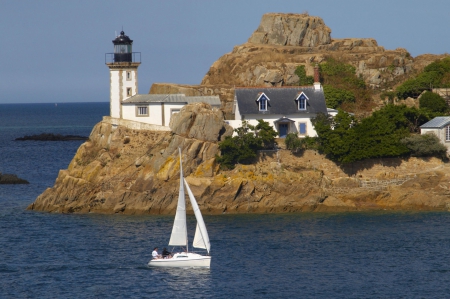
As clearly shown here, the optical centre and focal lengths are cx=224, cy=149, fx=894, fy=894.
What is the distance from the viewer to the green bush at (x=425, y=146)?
61.2 metres

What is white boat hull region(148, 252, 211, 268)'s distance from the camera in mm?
45156

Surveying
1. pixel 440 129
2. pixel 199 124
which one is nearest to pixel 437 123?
pixel 440 129

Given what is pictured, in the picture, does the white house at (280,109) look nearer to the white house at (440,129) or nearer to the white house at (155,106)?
the white house at (155,106)

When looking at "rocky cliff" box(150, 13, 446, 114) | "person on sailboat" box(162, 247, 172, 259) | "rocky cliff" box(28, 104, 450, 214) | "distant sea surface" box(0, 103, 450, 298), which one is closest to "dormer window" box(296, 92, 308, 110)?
"rocky cliff" box(28, 104, 450, 214)

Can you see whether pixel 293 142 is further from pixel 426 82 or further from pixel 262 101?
pixel 426 82

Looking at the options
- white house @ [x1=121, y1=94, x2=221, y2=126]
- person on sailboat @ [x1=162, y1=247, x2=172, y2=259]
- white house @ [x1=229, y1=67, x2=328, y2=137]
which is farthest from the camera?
white house @ [x1=121, y1=94, x2=221, y2=126]

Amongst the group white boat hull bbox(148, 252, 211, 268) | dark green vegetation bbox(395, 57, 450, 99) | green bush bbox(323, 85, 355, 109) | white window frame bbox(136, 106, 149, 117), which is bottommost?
white boat hull bbox(148, 252, 211, 268)

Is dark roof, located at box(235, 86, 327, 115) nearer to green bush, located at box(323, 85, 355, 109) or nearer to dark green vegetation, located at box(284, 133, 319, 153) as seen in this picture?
dark green vegetation, located at box(284, 133, 319, 153)

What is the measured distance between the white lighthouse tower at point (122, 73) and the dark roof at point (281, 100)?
837 cm

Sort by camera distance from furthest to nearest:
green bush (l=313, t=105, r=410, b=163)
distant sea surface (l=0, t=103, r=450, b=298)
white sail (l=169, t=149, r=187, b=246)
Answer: green bush (l=313, t=105, r=410, b=163) < white sail (l=169, t=149, r=187, b=246) < distant sea surface (l=0, t=103, r=450, b=298)

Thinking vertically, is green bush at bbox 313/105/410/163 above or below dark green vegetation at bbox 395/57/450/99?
below

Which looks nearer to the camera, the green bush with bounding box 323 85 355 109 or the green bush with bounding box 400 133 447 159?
the green bush with bounding box 400 133 447 159

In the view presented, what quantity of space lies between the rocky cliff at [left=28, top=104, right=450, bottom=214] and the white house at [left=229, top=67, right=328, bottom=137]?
3136 mm

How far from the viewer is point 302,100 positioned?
2581 inches
